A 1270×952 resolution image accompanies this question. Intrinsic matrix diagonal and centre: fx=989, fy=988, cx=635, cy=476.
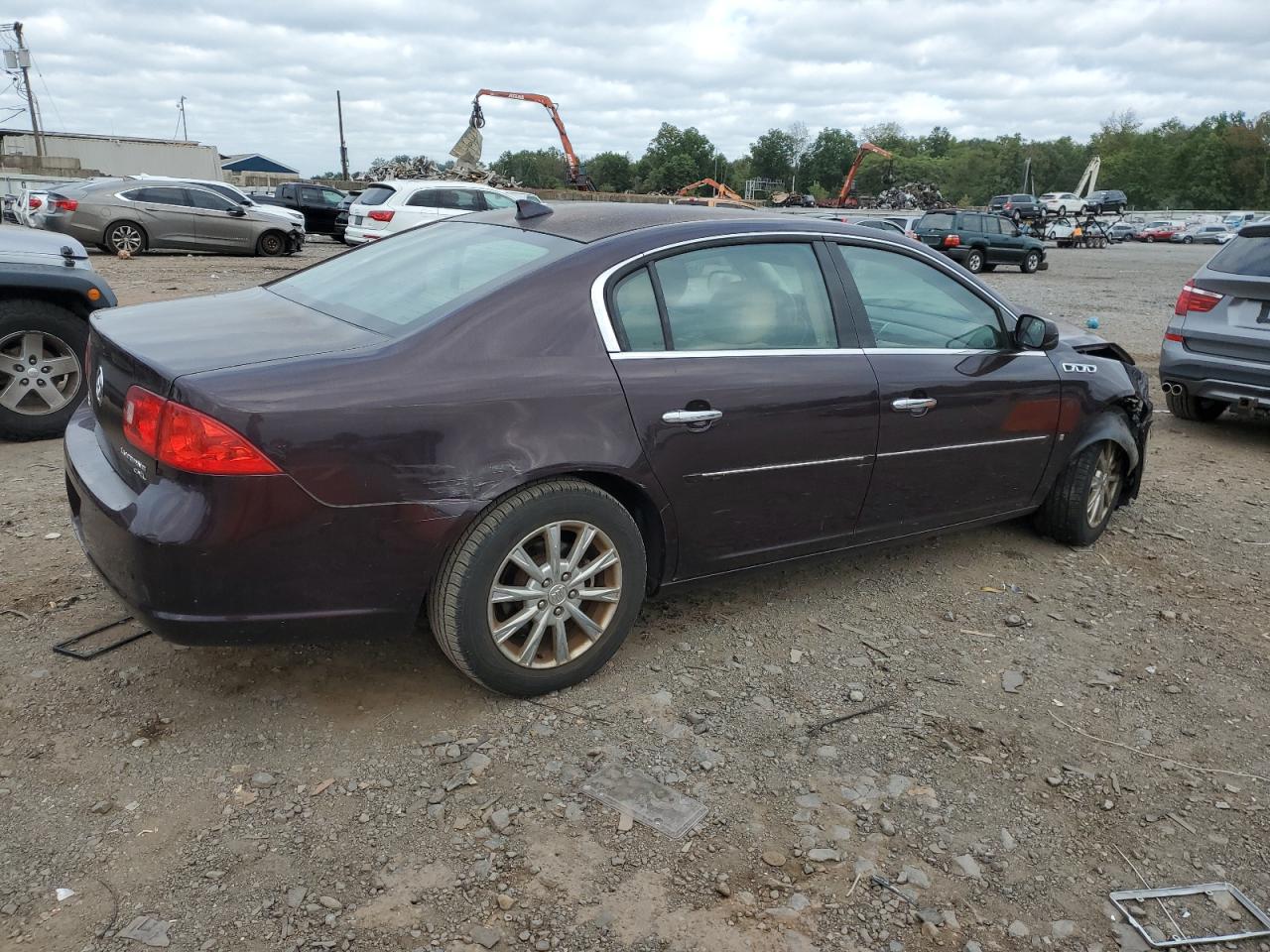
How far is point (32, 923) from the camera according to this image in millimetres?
2279

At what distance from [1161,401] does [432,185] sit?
14.3 m

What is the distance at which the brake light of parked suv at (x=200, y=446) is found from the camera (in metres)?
2.68

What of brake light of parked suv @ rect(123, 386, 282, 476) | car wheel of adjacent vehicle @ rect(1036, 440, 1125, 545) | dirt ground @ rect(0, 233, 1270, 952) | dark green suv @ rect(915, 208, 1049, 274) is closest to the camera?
dirt ground @ rect(0, 233, 1270, 952)

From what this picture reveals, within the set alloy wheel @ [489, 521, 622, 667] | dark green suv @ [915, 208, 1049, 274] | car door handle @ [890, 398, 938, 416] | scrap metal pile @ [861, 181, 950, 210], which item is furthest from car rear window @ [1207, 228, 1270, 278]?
scrap metal pile @ [861, 181, 950, 210]

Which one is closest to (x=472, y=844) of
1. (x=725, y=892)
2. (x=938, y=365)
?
(x=725, y=892)

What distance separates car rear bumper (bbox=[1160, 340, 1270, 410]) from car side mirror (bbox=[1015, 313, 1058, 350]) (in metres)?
3.57

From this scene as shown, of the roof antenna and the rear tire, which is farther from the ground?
the roof antenna

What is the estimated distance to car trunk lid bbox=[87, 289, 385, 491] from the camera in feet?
9.44

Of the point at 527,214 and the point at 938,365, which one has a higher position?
the point at 527,214

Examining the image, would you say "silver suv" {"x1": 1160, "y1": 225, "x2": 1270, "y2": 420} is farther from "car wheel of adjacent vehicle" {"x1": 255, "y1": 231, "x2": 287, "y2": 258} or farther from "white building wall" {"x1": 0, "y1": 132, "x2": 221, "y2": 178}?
"white building wall" {"x1": 0, "y1": 132, "x2": 221, "y2": 178}

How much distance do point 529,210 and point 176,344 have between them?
1436 millimetres

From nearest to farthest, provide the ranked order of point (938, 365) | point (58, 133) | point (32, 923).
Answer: point (32, 923) < point (938, 365) < point (58, 133)

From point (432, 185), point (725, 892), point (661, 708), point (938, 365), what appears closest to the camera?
point (725, 892)

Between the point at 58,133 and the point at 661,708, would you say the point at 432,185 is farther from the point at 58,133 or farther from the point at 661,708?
the point at 58,133
